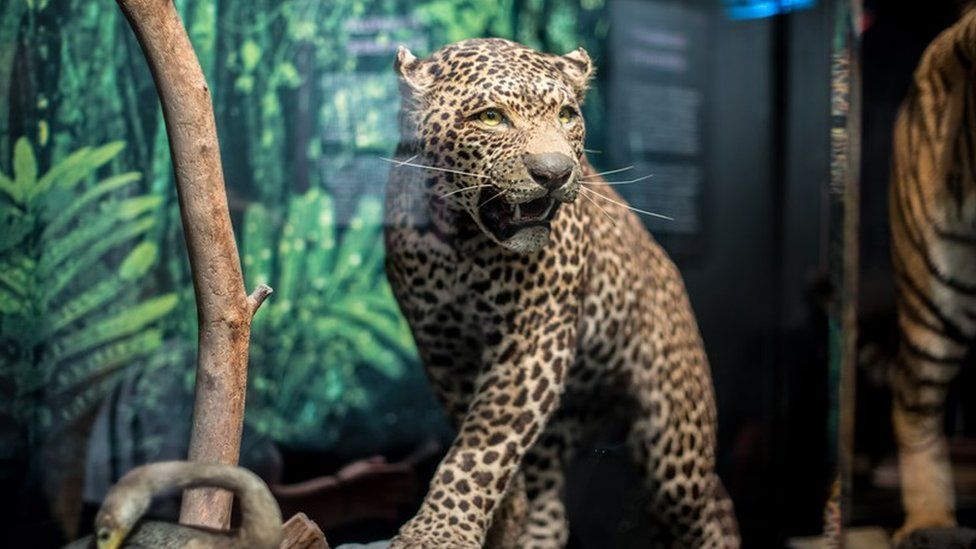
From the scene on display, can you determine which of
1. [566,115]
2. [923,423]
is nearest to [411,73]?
[566,115]

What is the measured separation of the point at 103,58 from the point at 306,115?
0.54 meters

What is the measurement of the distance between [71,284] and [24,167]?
0.32 metres

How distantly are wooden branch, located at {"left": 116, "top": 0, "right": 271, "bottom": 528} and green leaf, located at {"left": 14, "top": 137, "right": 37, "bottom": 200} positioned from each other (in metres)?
0.92

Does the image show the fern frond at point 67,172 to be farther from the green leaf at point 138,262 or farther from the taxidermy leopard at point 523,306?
the taxidermy leopard at point 523,306

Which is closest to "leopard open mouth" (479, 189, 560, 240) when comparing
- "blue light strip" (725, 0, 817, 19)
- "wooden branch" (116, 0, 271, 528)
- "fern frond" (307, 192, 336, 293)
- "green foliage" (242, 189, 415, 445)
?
"wooden branch" (116, 0, 271, 528)

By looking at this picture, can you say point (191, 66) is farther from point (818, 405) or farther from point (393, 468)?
point (818, 405)

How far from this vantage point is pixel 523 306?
214cm

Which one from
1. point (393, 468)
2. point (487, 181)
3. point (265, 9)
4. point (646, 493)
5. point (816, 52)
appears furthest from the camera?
point (816, 52)

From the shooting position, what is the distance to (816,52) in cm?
326

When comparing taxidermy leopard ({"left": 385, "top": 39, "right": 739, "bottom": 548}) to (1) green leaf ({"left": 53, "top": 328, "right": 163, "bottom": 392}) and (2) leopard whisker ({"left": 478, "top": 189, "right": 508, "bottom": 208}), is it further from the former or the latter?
(1) green leaf ({"left": 53, "top": 328, "right": 163, "bottom": 392})

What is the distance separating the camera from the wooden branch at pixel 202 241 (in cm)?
182

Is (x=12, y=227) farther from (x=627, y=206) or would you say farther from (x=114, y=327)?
(x=627, y=206)

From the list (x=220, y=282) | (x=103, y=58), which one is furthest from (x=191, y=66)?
(x=103, y=58)

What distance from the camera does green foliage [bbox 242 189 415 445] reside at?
3.00 m
